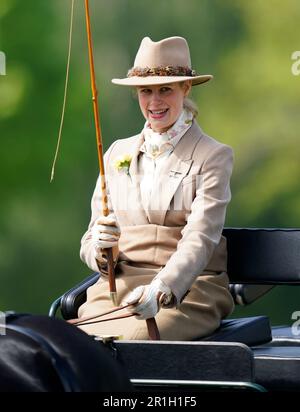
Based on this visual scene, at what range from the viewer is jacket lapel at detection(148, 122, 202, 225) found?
177 inches

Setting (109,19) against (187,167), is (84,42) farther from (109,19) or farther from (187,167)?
(187,167)

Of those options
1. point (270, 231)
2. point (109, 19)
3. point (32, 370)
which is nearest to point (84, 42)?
point (109, 19)

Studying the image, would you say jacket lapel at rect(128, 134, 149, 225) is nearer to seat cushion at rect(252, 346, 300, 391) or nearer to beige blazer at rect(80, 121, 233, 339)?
beige blazer at rect(80, 121, 233, 339)

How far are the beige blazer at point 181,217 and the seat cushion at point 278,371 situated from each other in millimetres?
314

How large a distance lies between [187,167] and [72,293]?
68 centimetres

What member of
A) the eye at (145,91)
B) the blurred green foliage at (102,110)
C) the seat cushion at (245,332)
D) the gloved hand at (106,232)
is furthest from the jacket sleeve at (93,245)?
the blurred green foliage at (102,110)

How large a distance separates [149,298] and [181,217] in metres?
0.47

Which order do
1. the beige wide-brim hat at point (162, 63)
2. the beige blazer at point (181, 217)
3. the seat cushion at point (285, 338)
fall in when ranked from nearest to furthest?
the beige blazer at point (181, 217) → the beige wide-brim hat at point (162, 63) → the seat cushion at point (285, 338)

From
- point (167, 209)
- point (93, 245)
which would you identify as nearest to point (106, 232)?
point (93, 245)

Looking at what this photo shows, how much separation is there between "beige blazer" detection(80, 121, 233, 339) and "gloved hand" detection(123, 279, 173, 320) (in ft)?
0.45

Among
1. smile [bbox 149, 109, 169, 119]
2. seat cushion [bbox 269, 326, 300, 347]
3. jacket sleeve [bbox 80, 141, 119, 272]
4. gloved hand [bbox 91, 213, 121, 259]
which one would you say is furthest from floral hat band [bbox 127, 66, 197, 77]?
seat cushion [bbox 269, 326, 300, 347]

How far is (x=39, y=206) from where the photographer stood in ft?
23.9

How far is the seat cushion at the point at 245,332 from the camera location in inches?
177

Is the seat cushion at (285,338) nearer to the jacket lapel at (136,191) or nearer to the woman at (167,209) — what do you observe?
the woman at (167,209)
